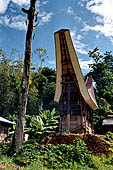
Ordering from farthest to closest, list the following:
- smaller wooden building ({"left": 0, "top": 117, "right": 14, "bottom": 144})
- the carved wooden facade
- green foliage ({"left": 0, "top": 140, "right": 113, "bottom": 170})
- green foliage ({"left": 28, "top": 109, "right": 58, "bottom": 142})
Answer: the carved wooden facade, smaller wooden building ({"left": 0, "top": 117, "right": 14, "bottom": 144}), green foliage ({"left": 28, "top": 109, "right": 58, "bottom": 142}), green foliage ({"left": 0, "top": 140, "right": 113, "bottom": 170})

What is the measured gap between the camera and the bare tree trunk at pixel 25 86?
22.0 ft

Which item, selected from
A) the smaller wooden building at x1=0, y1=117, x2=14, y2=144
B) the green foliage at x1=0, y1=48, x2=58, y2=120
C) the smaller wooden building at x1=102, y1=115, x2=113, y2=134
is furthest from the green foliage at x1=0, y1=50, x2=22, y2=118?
the smaller wooden building at x1=102, y1=115, x2=113, y2=134

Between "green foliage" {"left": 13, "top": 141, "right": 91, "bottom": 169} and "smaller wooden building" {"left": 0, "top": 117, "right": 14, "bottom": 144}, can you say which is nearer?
"green foliage" {"left": 13, "top": 141, "right": 91, "bottom": 169}

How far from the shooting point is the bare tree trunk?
22.0 feet

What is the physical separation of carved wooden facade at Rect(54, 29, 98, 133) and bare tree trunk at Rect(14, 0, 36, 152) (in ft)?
19.3

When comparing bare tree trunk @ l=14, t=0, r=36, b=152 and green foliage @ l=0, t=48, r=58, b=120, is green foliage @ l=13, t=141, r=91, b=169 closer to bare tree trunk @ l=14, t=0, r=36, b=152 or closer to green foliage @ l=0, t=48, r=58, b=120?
bare tree trunk @ l=14, t=0, r=36, b=152

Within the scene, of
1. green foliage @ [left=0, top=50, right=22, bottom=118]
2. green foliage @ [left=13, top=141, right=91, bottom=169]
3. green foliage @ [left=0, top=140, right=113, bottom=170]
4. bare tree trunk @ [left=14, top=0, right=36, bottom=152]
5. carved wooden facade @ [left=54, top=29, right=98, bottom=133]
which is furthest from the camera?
green foliage @ [left=0, top=50, right=22, bottom=118]

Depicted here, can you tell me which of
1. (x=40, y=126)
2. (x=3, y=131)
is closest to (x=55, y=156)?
(x=40, y=126)

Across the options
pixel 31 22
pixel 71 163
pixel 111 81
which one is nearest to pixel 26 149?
pixel 71 163

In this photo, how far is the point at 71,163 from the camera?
21.0ft

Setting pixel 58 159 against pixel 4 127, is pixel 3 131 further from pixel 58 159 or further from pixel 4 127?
pixel 58 159

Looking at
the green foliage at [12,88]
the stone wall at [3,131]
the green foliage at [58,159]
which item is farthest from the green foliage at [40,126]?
the green foliage at [12,88]

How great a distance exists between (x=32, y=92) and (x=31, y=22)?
1774 centimetres

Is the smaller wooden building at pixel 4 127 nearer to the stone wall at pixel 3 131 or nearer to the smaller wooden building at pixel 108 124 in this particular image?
the stone wall at pixel 3 131
